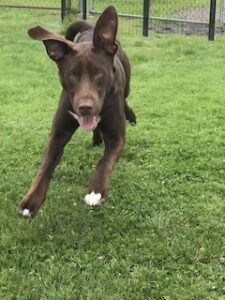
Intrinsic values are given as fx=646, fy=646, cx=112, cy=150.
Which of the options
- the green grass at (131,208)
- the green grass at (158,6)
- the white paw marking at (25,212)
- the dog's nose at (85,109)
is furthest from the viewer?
the green grass at (158,6)

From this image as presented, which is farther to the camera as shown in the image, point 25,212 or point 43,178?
point 43,178

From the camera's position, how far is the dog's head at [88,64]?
363 centimetres

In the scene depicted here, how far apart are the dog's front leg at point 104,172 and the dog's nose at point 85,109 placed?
16.1 inches

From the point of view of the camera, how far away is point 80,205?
14.1 ft

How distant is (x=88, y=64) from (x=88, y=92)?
174 millimetres

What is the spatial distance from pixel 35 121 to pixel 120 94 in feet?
7.13

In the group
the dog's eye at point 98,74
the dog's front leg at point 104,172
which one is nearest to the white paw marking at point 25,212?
the dog's front leg at point 104,172

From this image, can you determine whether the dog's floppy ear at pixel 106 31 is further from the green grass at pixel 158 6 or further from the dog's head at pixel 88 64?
the green grass at pixel 158 6

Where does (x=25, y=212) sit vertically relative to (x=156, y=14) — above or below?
above

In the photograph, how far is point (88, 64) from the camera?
366cm

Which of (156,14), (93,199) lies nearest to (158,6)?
(156,14)

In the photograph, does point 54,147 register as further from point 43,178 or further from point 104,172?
point 104,172

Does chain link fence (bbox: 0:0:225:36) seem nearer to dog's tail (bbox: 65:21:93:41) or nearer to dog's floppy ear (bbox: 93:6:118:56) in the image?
dog's tail (bbox: 65:21:93:41)

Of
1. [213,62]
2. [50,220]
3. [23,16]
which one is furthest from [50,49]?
[23,16]
